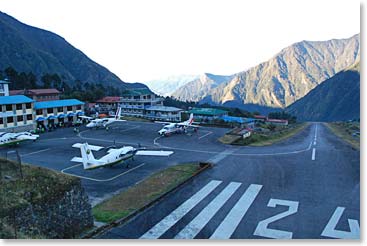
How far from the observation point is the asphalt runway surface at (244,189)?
15.9 meters

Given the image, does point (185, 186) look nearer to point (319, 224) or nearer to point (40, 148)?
point (319, 224)

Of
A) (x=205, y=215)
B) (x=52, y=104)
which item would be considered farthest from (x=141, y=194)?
(x=52, y=104)

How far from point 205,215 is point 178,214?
166cm

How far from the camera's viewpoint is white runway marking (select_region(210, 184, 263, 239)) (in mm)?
15500

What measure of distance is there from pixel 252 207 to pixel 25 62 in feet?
626

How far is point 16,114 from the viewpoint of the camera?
50.0 metres

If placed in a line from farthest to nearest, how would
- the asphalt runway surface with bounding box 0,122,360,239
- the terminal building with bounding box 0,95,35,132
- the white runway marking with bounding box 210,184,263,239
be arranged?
the terminal building with bounding box 0,95,35,132 < the asphalt runway surface with bounding box 0,122,360,239 < the white runway marking with bounding box 210,184,263,239

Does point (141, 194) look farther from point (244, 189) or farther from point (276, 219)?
point (276, 219)

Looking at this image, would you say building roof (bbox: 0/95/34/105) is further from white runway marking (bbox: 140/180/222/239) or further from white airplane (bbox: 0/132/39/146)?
white runway marking (bbox: 140/180/222/239)

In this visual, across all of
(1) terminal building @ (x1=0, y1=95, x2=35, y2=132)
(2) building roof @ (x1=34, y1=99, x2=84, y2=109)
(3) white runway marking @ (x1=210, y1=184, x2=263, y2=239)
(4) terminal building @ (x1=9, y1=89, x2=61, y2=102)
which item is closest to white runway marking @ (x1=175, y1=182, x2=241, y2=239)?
(3) white runway marking @ (x1=210, y1=184, x2=263, y2=239)

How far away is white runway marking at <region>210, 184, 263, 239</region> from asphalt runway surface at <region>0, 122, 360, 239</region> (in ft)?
0.18

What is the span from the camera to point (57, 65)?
638ft

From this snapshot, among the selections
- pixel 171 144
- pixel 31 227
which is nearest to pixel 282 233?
pixel 31 227

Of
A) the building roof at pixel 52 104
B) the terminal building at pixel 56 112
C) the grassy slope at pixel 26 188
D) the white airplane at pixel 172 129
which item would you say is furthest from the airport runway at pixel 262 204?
the building roof at pixel 52 104
